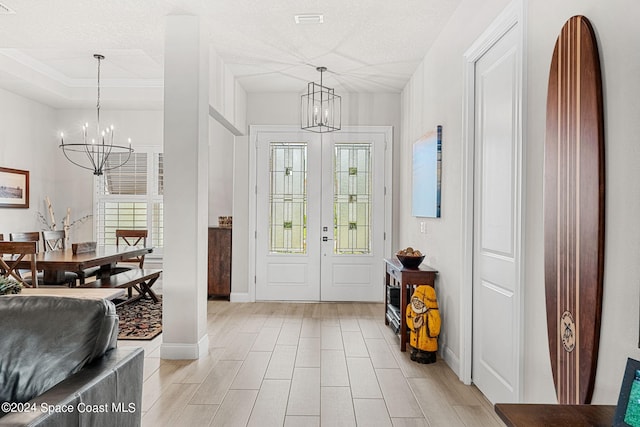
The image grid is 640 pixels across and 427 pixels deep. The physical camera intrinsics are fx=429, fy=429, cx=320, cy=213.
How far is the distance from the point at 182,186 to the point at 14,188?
12.6 ft

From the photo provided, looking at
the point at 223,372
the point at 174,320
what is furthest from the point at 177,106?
the point at 223,372

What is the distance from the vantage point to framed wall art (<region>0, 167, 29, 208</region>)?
564 centimetres

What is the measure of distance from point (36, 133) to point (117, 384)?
20.0 ft

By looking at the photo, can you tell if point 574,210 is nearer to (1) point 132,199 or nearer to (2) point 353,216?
(2) point 353,216

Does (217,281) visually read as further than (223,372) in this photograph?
Yes

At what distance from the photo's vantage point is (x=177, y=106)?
3.52 metres

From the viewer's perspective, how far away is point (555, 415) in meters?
1.23

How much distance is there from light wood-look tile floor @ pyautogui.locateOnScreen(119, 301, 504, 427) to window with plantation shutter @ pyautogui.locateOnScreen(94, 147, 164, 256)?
3021mm

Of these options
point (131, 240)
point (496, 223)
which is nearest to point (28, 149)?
point (131, 240)

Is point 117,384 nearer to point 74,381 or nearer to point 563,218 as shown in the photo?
point 74,381

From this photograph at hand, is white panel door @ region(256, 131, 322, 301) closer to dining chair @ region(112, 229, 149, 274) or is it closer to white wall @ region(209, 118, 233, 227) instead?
white wall @ region(209, 118, 233, 227)

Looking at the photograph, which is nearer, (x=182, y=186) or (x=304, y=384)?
(x=304, y=384)

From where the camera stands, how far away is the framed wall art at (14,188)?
5.64 meters

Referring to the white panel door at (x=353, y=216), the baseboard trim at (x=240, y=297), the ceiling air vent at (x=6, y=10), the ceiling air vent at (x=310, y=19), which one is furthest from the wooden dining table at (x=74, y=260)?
the ceiling air vent at (x=310, y=19)
